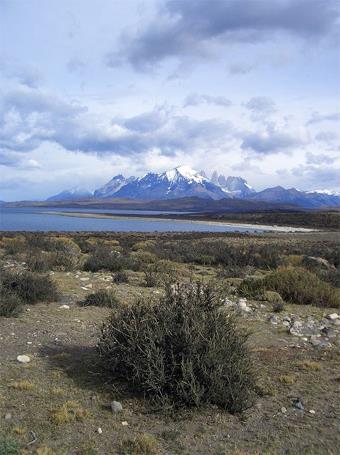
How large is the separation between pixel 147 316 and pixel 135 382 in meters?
0.88

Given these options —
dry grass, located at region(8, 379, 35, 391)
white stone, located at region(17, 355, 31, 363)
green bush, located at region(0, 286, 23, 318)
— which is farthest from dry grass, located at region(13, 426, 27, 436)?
green bush, located at region(0, 286, 23, 318)

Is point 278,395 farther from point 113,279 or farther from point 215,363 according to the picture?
point 113,279

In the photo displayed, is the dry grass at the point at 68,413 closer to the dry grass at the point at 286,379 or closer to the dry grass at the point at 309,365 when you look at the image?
the dry grass at the point at 286,379

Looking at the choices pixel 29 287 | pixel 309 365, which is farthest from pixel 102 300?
pixel 309 365

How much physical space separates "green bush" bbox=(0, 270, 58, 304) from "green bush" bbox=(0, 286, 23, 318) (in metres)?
0.72

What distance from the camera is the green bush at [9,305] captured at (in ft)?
30.6

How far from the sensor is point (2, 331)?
8.45m

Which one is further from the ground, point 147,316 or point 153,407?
point 147,316

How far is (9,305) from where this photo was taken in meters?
9.41

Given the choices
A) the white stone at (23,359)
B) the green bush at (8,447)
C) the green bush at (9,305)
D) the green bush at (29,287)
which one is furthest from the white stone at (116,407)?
the green bush at (29,287)

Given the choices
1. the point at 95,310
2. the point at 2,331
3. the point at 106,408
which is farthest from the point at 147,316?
the point at 95,310

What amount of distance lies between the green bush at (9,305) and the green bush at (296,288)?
5.98 m

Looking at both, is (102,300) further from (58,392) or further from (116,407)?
(116,407)

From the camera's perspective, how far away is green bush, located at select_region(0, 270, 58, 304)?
10602mm
